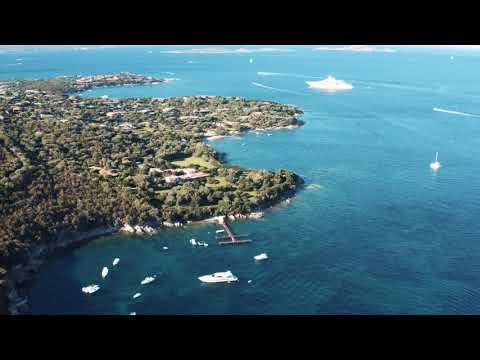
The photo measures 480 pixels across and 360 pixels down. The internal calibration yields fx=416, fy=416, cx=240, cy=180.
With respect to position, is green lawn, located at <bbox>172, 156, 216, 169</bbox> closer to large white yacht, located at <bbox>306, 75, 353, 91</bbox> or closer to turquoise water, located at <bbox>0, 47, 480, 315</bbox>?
turquoise water, located at <bbox>0, 47, 480, 315</bbox>

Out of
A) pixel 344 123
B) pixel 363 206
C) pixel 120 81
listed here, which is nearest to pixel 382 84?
pixel 344 123

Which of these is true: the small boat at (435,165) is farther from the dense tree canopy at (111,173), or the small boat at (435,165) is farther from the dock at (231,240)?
the dock at (231,240)

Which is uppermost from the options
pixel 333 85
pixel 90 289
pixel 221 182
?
pixel 333 85

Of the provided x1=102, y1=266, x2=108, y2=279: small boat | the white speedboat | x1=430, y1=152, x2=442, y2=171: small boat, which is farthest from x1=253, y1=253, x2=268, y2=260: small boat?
x1=430, y1=152, x2=442, y2=171: small boat

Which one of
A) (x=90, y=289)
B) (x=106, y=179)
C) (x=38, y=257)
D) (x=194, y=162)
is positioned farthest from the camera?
(x=194, y=162)

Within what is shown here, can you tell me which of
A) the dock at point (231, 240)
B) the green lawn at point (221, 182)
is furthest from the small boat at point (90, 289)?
the green lawn at point (221, 182)

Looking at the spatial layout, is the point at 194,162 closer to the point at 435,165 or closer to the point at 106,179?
the point at 106,179

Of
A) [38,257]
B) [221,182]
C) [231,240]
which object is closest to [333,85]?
[221,182]
